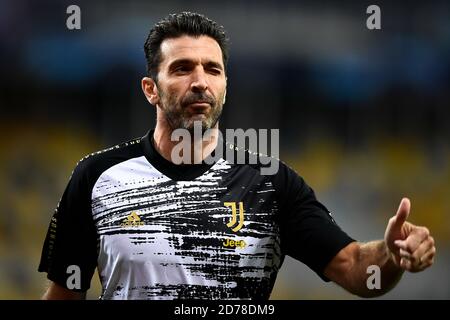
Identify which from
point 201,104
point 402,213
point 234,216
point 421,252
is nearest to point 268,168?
point 234,216

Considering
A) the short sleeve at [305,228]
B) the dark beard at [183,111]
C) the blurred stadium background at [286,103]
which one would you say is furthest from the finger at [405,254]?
the blurred stadium background at [286,103]

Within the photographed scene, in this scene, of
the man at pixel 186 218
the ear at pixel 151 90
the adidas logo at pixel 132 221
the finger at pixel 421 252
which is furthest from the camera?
the ear at pixel 151 90

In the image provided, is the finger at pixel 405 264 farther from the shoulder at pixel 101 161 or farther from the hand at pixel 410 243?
the shoulder at pixel 101 161

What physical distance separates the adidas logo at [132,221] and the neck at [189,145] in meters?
0.31

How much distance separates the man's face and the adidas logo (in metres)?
0.44

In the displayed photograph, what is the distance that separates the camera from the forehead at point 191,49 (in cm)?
319

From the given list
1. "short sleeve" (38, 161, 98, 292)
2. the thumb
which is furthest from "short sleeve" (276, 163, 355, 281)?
"short sleeve" (38, 161, 98, 292)

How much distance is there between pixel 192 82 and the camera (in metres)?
3.13

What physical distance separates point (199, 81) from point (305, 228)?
78 centimetres

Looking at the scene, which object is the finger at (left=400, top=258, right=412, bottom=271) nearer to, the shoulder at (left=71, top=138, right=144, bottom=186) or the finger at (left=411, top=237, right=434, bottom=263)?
the finger at (left=411, top=237, right=434, bottom=263)

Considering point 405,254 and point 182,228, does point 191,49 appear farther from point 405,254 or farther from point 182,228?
point 405,254

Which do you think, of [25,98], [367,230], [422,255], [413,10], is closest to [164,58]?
[422,255]

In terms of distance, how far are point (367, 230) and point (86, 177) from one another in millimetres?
4332

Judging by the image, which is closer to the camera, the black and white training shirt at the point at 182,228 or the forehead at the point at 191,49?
the black and white training shirt at the point at 182,228
